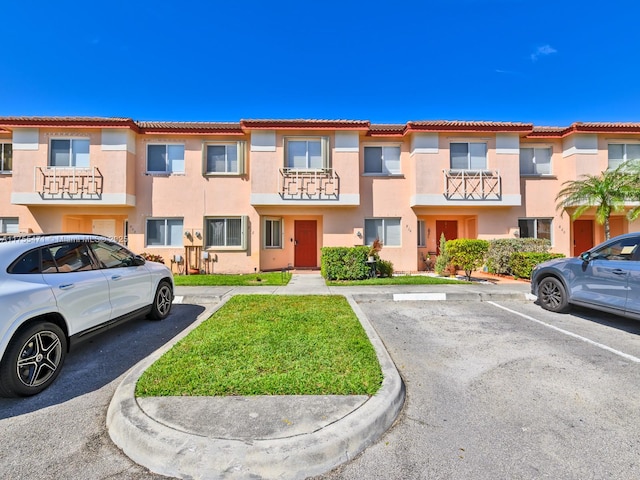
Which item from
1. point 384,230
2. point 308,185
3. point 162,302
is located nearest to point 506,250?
point 384,230

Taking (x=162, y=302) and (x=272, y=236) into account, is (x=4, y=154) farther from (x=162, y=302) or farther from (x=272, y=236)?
(x=162, y=302)

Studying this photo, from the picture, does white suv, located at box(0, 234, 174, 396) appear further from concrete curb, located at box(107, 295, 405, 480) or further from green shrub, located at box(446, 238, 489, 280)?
green shrub, located at box(446, 238, 489, 280)

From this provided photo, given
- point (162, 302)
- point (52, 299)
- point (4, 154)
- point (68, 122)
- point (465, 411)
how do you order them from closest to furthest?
point (465, 411), point (52, 299), point (162, 302), point (68, 122), point (4, 154)

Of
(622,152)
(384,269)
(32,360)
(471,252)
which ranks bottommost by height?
(32,360)

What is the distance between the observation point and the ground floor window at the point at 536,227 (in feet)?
45.2

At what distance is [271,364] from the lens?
3.69 m

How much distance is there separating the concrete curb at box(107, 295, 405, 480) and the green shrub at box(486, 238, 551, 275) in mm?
11318

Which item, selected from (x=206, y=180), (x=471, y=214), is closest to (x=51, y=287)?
(x=206, y=180)

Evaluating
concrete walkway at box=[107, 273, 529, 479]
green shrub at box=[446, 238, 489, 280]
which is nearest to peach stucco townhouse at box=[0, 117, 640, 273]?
green shrub at box=[446, 238, 489, 280]

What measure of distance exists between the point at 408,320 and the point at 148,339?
4.85 m

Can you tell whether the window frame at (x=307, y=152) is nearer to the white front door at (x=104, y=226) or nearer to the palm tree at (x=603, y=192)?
the white front door at (x=104, y=226)

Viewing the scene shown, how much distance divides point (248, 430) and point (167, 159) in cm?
1355

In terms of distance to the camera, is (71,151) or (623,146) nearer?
(71,151)

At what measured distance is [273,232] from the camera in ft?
46.8
